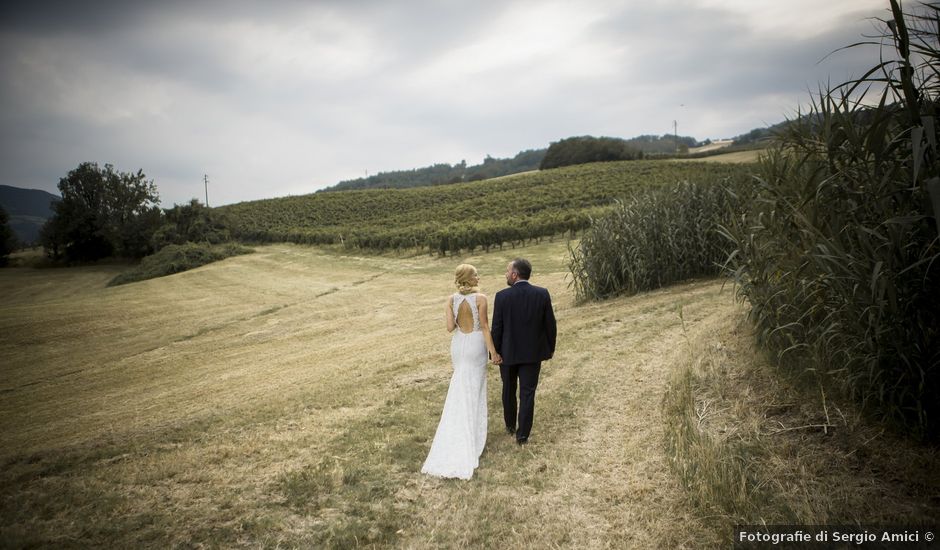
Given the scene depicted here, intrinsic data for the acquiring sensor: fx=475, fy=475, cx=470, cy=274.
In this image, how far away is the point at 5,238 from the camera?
46.8 m

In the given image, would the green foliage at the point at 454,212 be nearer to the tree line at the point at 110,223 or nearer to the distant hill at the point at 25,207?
the tree line at the point at 110,223

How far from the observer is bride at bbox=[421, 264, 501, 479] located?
17.4ft

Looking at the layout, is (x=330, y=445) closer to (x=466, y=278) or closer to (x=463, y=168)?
(x=466, y=278)

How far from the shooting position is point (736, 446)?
473cm

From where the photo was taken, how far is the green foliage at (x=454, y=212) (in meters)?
33.3

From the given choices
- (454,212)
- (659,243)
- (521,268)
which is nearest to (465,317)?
(521,268)

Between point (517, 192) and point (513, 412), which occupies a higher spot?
point (517, 192)

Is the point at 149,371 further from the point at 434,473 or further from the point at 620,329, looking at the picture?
the point at 620,329

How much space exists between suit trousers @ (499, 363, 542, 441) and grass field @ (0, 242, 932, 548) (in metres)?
0.28

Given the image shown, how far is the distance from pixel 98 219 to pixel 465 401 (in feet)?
185

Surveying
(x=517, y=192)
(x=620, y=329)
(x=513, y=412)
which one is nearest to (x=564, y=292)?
(x=620, y=329)

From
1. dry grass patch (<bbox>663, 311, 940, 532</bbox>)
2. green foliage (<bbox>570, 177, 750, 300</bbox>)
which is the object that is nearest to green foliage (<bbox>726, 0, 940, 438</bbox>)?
dry grass patch (<bbox>663, 311, 940, 532</bbox>)

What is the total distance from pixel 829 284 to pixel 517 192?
169 feet

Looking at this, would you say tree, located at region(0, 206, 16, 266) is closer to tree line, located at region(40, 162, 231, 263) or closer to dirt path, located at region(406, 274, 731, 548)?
tree line, located at region(40, 162, 231, 263)
